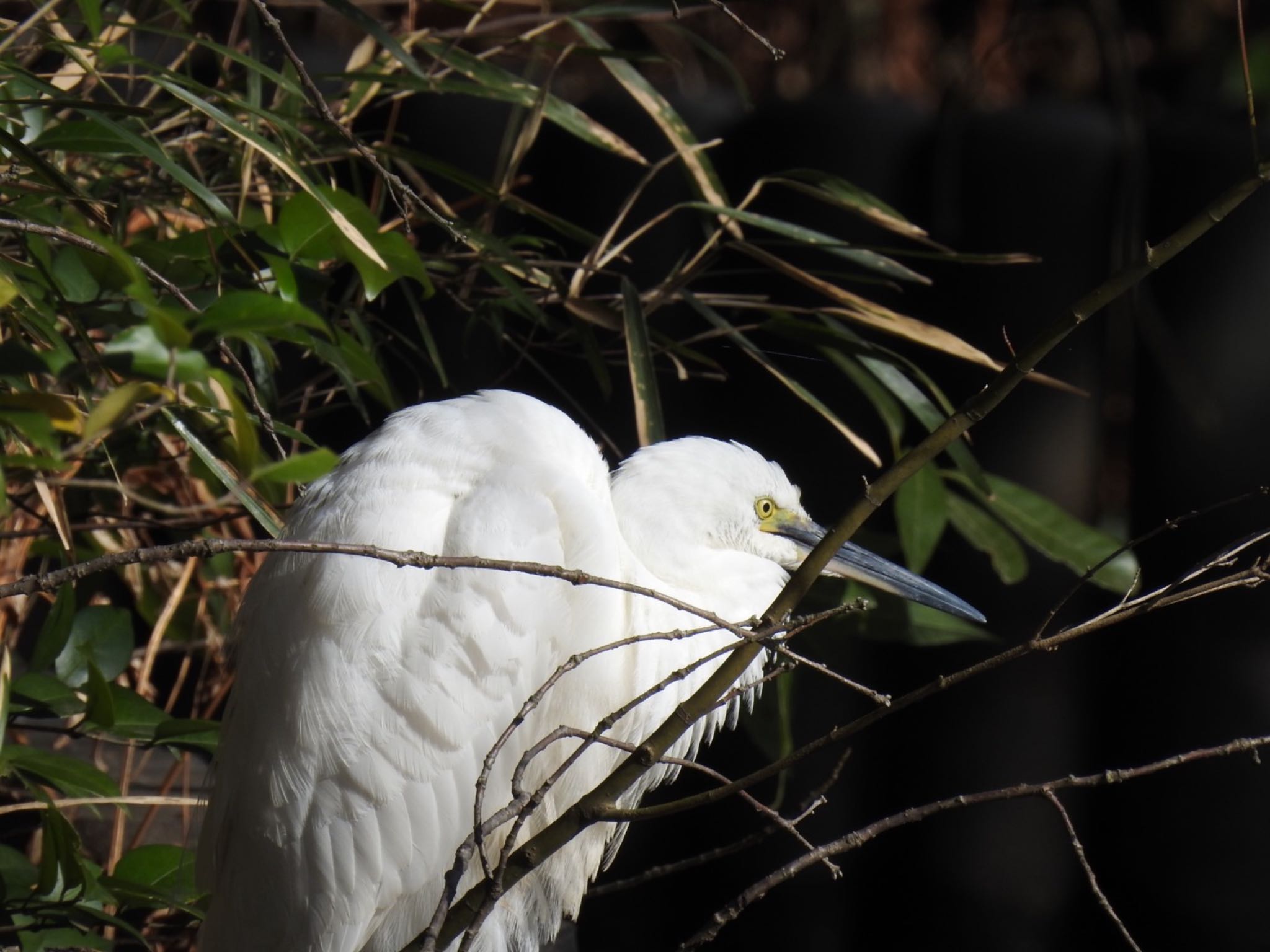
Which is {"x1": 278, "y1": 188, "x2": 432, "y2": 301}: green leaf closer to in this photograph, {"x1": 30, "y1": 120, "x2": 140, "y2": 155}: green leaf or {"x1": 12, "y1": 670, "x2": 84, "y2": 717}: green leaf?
{"x1": 30, "y1": 120, "x2": 140, "y2": 155}: green leaf

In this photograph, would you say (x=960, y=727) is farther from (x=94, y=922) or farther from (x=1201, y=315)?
(x=94, y=922)

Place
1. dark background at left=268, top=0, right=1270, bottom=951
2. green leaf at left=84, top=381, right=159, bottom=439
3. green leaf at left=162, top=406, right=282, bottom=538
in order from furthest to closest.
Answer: dark background at left=268, top=0, right=1270, bottom=951 → green leaf at left=162, top=406, right=282, bottom=538 → green leaf at left=84, top=381, right=159, bottom=439

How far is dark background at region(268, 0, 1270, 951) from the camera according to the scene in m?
2.05

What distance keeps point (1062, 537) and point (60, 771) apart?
99cm

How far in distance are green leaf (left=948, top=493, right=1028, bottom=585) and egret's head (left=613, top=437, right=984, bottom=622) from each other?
6 centimetres

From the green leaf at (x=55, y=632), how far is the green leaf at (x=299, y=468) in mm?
570

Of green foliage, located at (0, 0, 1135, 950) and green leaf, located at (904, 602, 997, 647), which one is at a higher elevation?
green foliage, located at (0, 0, 1135, 950)

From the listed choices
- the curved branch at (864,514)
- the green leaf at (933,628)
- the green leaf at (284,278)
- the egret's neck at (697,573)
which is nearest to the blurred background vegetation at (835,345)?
the green leaf at (933,628)

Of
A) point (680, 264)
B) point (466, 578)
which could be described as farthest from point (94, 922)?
point (680, 264)

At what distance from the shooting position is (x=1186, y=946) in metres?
2.13

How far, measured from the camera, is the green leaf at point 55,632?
37.6 inches

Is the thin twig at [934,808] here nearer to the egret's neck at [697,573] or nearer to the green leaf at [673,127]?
the egret's neck at [697,573]

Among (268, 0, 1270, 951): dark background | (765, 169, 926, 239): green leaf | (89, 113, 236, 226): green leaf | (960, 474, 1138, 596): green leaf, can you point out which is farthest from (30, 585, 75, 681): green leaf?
(268, 0, 1270, 951): dark background

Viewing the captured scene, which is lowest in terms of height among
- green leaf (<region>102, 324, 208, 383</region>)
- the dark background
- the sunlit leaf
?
the dark background
